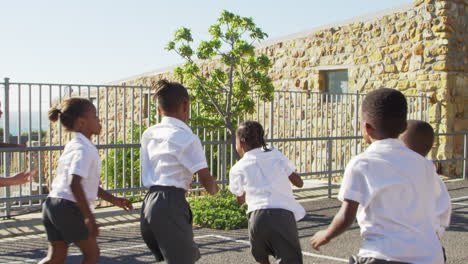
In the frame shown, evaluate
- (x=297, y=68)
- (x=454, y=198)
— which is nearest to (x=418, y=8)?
(x=297, y=68)

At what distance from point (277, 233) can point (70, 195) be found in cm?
140

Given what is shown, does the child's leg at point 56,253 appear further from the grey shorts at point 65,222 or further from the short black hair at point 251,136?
the short black hair at point 251,136

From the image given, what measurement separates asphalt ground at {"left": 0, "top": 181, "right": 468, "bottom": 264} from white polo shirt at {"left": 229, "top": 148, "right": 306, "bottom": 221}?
1.48 meters

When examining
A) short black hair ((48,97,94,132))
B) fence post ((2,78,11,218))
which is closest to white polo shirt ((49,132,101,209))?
short black hair ((48,97,94,132))

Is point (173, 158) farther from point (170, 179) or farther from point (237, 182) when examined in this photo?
point (237, 182)

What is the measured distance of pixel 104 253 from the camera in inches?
241

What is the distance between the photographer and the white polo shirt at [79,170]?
13.1 feet

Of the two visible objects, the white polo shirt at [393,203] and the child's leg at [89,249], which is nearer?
the white polo shirt at [393,203]

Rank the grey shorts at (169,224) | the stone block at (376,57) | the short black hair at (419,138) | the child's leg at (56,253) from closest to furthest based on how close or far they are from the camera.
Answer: the grey shorts at (169,224) < the short black hair at (419,138) < the child's leg at (56,253) < the stone block at (376,57)

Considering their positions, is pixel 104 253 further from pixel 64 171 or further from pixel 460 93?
pixel 460 93

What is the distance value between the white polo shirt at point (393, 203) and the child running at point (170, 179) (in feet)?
3.59

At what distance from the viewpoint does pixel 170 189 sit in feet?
12.0

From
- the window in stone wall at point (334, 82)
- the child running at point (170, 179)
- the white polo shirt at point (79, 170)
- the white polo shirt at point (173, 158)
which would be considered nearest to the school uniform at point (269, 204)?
the child running at point (170, 179)

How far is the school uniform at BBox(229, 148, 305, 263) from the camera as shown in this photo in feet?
13.7
